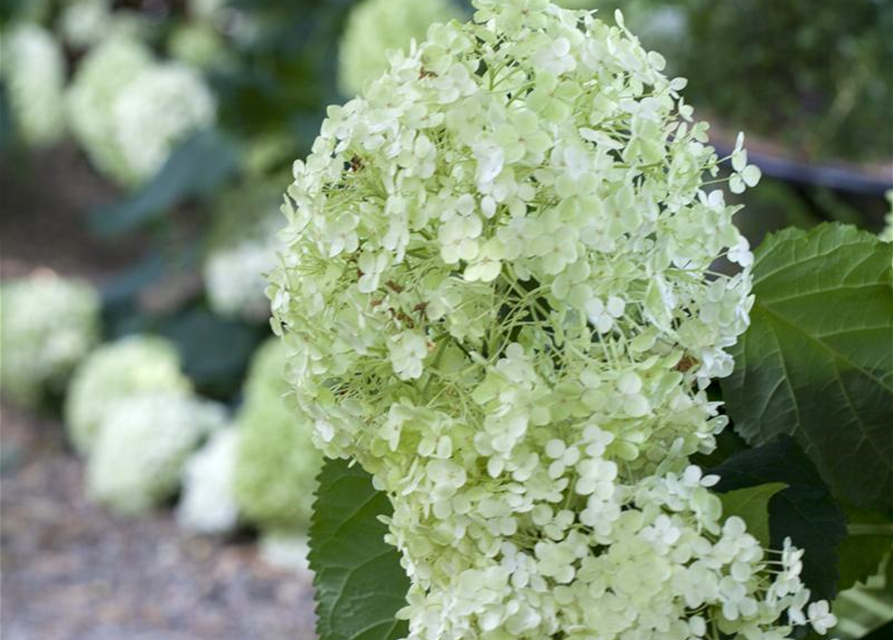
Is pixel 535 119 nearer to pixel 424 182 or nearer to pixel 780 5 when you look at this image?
pixel 424 182

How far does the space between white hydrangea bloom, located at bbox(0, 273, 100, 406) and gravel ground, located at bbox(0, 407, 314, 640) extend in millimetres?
248

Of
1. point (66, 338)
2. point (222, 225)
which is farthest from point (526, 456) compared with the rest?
point (66, 338)

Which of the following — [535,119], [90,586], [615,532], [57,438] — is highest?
[57,438]

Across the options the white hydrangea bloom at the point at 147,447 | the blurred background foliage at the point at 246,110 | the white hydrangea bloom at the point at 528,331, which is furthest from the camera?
the white hydrangea bloom at the point at 147,447

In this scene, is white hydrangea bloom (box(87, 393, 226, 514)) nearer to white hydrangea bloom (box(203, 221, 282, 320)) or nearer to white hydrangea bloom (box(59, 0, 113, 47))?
white hydrangea bloom (box(203, 221, 282, 320))

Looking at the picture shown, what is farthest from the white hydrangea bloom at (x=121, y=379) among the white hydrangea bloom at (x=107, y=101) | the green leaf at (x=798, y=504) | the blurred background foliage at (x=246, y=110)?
the green leaf at (x=798, y=504)

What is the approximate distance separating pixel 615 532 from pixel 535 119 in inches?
5.1

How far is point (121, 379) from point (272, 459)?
733 millimetres

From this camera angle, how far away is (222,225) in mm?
2916

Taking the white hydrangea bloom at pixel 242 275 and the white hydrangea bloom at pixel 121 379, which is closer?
the white hydrangea bloom at pixel 242 275

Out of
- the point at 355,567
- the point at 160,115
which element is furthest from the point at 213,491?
the point at 355,567

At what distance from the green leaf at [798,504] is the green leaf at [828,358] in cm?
4

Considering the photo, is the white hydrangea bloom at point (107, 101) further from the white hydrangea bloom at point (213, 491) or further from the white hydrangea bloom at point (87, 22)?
the white hydrangea bloom at point (213, 491)

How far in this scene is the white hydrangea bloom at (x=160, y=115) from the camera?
3182 millimetres
